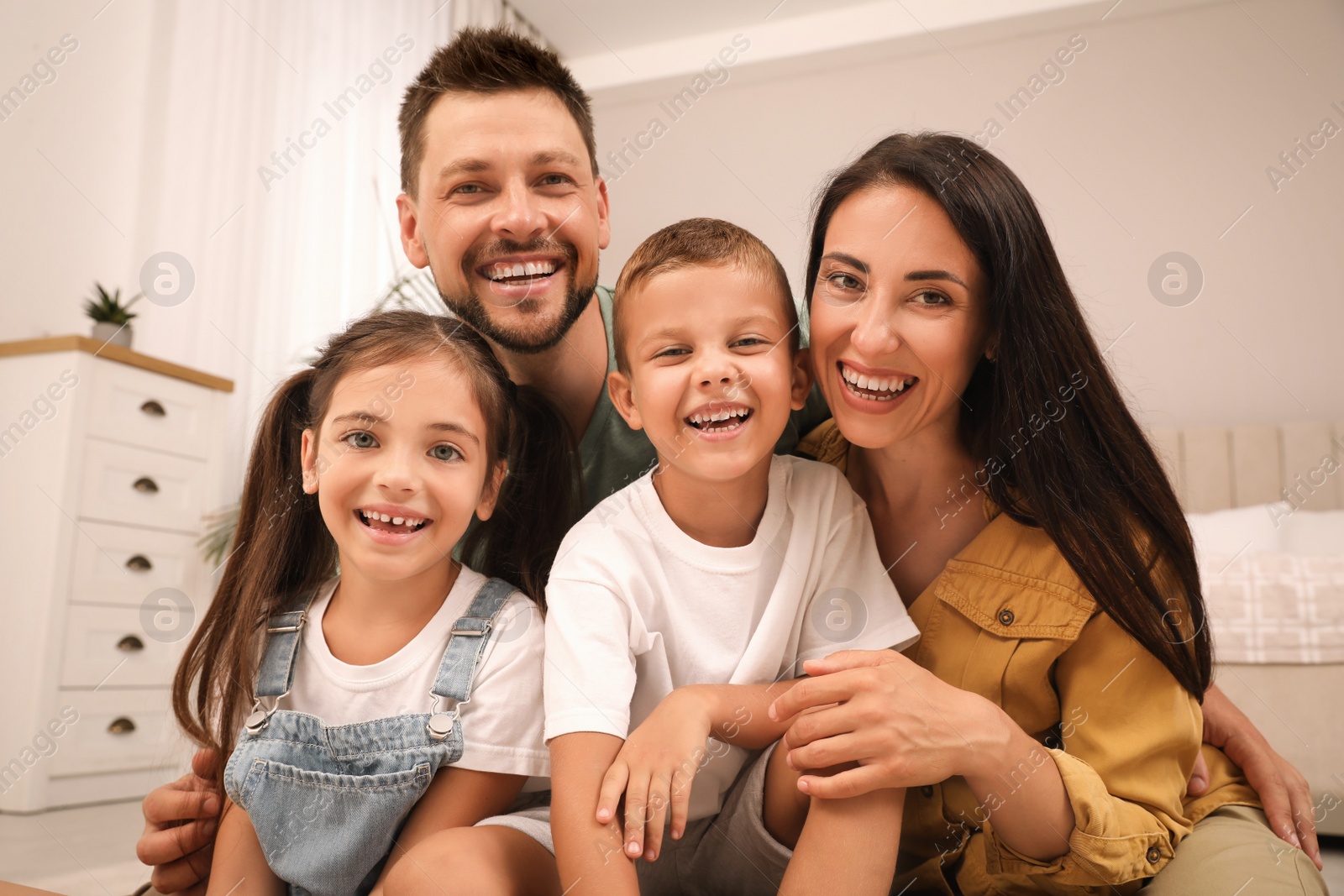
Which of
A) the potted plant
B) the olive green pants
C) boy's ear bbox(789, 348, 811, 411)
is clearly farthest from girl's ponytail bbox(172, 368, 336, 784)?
the potted plant

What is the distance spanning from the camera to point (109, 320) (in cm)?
288

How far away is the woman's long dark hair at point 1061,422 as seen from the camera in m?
1.07

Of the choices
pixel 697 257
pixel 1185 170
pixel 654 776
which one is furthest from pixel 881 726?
pixel 1185 170

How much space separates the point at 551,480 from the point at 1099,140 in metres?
3.45

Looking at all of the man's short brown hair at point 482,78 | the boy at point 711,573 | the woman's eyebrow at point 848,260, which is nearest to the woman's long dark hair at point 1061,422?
the woman's eyebrow at point 848,260

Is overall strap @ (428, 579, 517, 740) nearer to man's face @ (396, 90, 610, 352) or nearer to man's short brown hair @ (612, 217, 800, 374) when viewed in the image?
man's short brown hair @ (612, 217, 800, 374)

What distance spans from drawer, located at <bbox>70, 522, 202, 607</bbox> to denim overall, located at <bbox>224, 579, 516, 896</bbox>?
A: 6.58 ft

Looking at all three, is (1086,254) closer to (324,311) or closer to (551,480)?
(324,311)

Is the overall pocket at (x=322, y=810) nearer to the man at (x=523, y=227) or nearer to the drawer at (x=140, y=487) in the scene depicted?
the man at (x=523, y=227)

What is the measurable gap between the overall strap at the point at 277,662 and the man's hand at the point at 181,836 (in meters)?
0.15

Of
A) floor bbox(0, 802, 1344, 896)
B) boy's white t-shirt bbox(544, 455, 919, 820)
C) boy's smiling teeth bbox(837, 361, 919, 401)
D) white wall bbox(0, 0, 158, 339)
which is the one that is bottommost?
floor bbox(0, 802, 1344, 896)

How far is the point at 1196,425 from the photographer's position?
3.74 m

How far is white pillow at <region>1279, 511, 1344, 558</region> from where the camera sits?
257 cm

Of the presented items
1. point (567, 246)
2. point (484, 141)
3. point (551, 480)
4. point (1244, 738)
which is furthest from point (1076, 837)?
point (484, 141)
